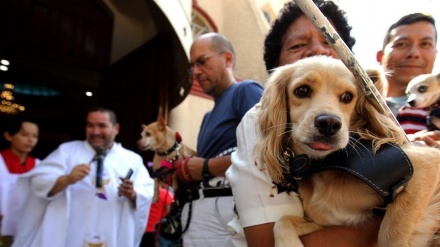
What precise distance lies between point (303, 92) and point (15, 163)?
13.5ft

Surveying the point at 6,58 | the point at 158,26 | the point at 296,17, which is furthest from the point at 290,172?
the point at 6,58

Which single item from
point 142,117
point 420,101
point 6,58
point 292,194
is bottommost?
point 292,194

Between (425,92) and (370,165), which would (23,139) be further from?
(370,165)

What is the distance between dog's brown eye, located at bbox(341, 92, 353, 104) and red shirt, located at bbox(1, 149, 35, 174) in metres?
4.10

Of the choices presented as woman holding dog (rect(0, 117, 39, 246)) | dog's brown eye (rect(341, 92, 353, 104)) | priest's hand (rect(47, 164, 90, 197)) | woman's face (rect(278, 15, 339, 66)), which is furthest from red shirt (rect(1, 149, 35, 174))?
dog's brown eye (rect(341, 92, 353, 104))

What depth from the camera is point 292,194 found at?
1.40 meters

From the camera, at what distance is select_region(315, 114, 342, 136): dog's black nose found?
1.29 meters

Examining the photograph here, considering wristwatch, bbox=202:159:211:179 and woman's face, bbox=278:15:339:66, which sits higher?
woman's face, bbox=278:15:339:66

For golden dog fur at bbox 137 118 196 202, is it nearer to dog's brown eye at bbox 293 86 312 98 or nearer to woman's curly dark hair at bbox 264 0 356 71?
woman's curly dark hair at bbox 264 0 356 71

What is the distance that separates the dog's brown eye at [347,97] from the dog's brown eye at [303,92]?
4.8 inches

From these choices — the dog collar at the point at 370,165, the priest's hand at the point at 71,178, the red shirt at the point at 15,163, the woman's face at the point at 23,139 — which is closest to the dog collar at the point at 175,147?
the priest's hand at the point at 71,178

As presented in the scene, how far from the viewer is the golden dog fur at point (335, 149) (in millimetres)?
1218

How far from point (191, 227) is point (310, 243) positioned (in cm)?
112

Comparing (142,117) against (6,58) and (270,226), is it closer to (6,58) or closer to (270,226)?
(6,58)
